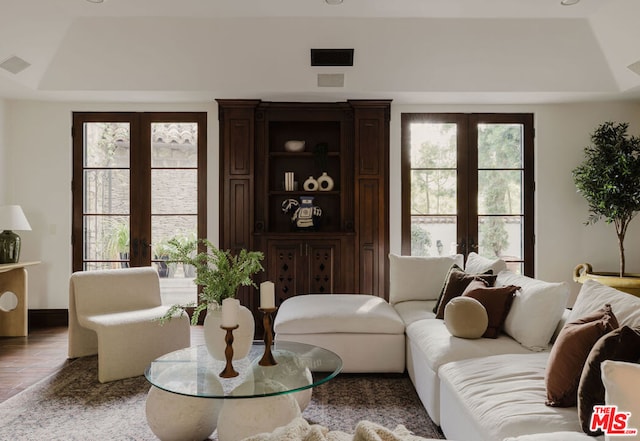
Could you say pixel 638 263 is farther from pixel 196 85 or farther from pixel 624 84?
pixel 196 85

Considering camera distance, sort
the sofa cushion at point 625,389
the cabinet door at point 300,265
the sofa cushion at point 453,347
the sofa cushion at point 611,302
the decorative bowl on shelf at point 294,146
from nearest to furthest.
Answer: the sofa cushion at point 625,389, the sofa cushion at point 611,302, the sofa cushion at point 453,347, the cabinet door at point 300,265, the decorative bowl on shelf at point 294,146

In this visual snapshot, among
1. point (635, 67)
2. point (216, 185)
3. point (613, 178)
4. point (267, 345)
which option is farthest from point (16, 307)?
point (635, 67)

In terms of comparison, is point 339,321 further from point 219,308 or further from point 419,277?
point 219,308

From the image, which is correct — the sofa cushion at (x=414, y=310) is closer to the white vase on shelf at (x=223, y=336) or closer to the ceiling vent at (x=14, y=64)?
the white vase on shelf at (x=223, y=336)

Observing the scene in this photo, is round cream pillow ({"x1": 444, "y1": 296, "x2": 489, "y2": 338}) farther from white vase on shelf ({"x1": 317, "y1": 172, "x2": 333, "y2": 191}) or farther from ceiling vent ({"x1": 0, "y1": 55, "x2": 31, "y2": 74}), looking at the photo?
ceiling vent ({"x1": 0, "y1": 55, "x2": 31, "y2": 74})

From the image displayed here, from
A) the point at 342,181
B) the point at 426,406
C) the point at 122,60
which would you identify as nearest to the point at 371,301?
the point at 426,406

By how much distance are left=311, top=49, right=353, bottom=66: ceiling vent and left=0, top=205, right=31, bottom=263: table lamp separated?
3.37 m

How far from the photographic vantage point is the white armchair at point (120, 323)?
11.4 feet

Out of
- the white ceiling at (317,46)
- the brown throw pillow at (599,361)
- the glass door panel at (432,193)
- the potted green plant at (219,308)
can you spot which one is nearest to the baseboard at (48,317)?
the white ceiling at (317,46)

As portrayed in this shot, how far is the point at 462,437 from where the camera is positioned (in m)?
2.16

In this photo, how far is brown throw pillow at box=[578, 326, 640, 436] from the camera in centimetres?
161

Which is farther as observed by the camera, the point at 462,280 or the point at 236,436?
the point at 462,280

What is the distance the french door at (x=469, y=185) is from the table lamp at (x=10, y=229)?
4106mm

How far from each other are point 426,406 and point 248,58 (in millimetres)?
3534
